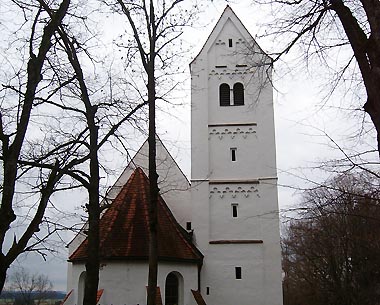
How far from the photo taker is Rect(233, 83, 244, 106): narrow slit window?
22.6 m

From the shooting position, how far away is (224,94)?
22828 millimetres

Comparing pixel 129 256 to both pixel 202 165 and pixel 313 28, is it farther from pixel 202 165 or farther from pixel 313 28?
pixel 313 28

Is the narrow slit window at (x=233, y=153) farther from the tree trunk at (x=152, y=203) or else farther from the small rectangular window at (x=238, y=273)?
the tree trunk at (x=152, y=203)

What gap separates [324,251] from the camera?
27.5 m

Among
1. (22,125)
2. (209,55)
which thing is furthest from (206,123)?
(22,125)

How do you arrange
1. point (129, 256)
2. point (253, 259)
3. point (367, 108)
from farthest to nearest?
point (253, 259)
point (129, 256)
point (367, 108)

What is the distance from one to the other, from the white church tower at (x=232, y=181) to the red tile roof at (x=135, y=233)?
1.27 meters

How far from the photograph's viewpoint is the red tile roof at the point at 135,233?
17609mm

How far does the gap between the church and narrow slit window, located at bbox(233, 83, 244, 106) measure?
4 centimetres

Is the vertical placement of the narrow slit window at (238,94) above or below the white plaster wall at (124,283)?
above

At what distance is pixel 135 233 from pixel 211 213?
167 inches

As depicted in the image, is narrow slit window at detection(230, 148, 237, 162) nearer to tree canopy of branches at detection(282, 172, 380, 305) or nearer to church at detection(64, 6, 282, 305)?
church at detection(64, 6, 282, 305)

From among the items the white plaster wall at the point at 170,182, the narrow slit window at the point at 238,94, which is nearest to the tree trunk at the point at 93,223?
the white plaster wall at the point at 170,182

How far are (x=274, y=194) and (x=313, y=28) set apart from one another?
46.2 feet
